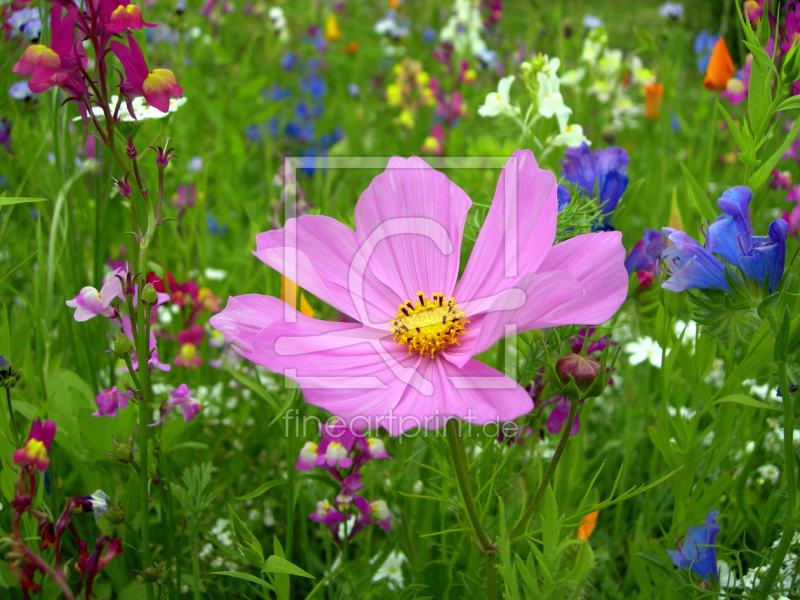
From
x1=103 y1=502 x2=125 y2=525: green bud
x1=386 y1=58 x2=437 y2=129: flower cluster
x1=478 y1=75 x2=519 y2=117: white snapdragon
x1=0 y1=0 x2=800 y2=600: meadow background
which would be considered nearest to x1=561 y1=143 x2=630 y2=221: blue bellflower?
x1=0 y1=0 x2=800 y2=600: meadow background

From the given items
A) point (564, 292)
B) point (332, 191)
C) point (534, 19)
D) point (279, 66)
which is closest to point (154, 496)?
point (564, 292)

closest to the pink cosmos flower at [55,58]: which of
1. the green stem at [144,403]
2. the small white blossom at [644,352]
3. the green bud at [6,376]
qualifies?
the green stem at [144,403]

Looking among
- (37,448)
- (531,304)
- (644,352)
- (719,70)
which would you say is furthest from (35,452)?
(719,70)

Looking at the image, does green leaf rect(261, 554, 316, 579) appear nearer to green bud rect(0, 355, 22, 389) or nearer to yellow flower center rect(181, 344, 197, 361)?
green bud rect(0, 355, 22, 389)

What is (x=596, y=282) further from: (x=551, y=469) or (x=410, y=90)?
(x=410, y=90)

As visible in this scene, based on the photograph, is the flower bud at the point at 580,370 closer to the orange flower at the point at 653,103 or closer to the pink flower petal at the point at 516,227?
the pink flower petal at the point at 516,227

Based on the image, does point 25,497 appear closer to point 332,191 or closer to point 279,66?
point 332,191
